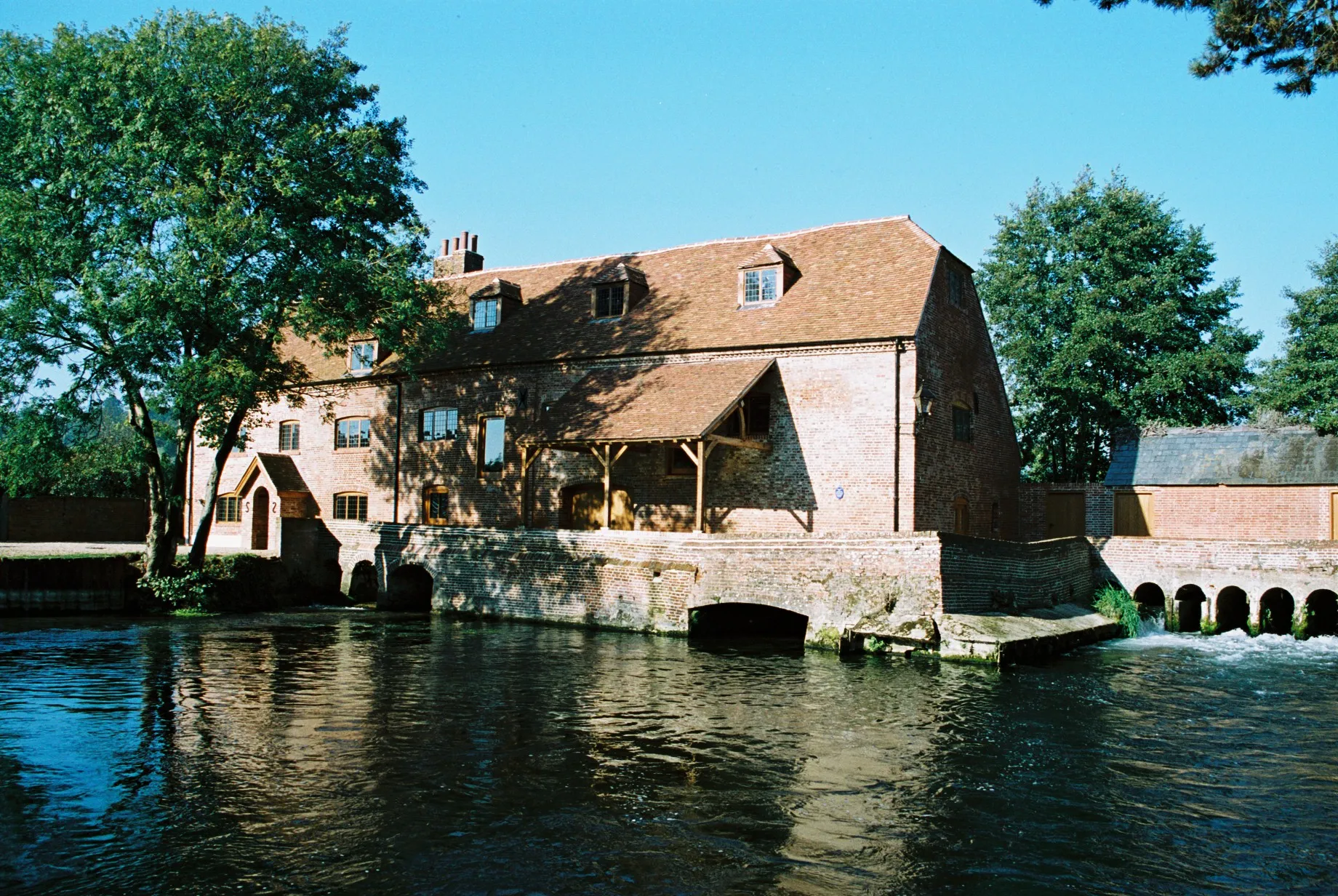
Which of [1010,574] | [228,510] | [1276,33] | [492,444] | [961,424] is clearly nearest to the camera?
[1276,33]

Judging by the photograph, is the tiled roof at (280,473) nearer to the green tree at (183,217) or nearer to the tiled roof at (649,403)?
the green tree at (183,217)

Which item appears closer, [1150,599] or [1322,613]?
[1322,613]

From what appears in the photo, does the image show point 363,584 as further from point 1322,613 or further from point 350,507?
point 1322,613

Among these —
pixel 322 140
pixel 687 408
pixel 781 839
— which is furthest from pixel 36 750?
pixel 322 140

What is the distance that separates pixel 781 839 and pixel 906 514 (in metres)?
15.6

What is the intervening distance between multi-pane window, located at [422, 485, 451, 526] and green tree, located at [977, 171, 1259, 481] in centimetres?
1926

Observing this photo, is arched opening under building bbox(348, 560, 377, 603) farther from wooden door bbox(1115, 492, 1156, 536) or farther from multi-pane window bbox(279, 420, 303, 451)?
wooden door bbox(1115, 492, 1156, 536)

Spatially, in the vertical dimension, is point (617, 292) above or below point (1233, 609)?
above

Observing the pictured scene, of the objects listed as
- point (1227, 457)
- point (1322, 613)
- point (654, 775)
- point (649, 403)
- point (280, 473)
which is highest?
point (649, 403)

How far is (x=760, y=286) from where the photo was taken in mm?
27188

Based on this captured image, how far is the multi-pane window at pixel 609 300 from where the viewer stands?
29.7m

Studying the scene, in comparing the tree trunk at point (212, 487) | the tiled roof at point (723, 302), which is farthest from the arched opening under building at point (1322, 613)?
the tree trunk at point (212, 487)

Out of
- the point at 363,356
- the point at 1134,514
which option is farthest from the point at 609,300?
the point at 1134,514

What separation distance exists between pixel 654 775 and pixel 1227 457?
2323cm
